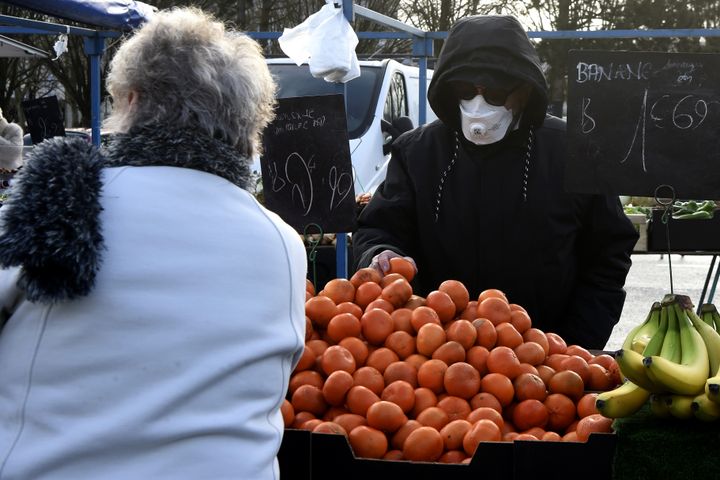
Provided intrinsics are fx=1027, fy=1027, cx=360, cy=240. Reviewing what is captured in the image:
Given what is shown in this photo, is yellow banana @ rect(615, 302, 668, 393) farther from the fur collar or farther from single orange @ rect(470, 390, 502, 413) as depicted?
the fur collar

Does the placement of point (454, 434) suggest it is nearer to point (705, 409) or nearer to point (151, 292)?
point (705, 409)

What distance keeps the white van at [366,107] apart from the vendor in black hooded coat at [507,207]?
5192mm

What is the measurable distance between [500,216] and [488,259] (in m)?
0.15

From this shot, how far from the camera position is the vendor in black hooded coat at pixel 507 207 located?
134 inches

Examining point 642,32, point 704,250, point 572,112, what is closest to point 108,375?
point 572,112

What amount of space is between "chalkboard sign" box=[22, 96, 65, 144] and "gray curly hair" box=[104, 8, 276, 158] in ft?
22.3

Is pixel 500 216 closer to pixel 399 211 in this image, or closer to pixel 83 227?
pixel 399 211

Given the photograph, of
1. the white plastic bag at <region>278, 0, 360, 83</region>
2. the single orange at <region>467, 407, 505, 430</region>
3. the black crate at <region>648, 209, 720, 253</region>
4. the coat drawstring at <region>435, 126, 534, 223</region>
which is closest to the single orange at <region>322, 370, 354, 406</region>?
the single orange at <region>467, 407, 505, 430</region>

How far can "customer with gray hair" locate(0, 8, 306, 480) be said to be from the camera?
69.4 inches

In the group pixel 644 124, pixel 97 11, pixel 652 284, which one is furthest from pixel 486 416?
pixel 652 284

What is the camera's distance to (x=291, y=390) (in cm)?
265

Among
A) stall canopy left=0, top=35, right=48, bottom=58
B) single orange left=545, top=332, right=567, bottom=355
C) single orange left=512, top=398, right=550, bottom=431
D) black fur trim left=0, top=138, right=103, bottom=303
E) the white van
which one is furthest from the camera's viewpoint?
stall canopy left=0, top=35, right=48, bottom=58

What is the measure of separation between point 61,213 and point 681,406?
1324 millimetres

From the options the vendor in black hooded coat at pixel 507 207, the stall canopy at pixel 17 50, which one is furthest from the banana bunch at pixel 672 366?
the stall canopy at pixel 17 50
